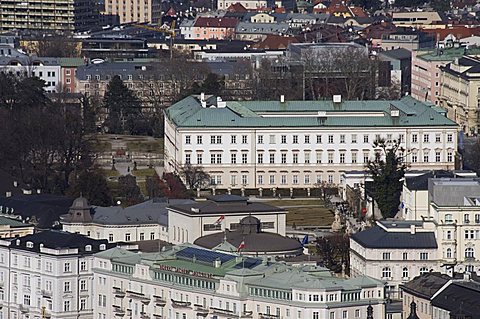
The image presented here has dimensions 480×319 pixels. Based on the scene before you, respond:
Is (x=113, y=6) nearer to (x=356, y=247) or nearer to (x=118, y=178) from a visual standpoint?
(x=118, y=178)

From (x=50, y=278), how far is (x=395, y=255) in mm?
9683

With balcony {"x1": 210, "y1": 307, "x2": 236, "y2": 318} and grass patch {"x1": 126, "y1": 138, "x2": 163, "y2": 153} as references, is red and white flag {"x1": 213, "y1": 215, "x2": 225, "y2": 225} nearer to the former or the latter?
balcony {"x1": 210, "y1": 307, "x2": 236, "y2": 318}

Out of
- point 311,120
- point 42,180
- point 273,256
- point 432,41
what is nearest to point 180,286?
point 273,256


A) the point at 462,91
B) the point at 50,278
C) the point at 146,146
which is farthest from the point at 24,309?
the point at 462,91

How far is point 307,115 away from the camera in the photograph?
103812 mm

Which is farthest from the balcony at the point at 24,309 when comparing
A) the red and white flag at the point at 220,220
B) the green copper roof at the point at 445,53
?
the green copper roof at the point at 445,53

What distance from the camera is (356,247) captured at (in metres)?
77.1

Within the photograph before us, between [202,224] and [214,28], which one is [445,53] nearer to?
[214,28]

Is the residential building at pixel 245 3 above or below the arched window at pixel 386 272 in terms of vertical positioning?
below

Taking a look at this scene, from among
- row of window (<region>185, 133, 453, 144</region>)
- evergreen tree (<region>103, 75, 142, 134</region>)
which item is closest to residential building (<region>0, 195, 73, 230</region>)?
row of window (<region>185, 133, 453, 144</region>)

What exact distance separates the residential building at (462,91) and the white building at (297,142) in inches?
A: 546

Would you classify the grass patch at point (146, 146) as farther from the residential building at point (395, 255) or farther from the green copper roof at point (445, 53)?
the residential building at point (395, 255)

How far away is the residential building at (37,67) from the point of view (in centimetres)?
12962

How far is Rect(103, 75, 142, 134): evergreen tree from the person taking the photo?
116 meters
